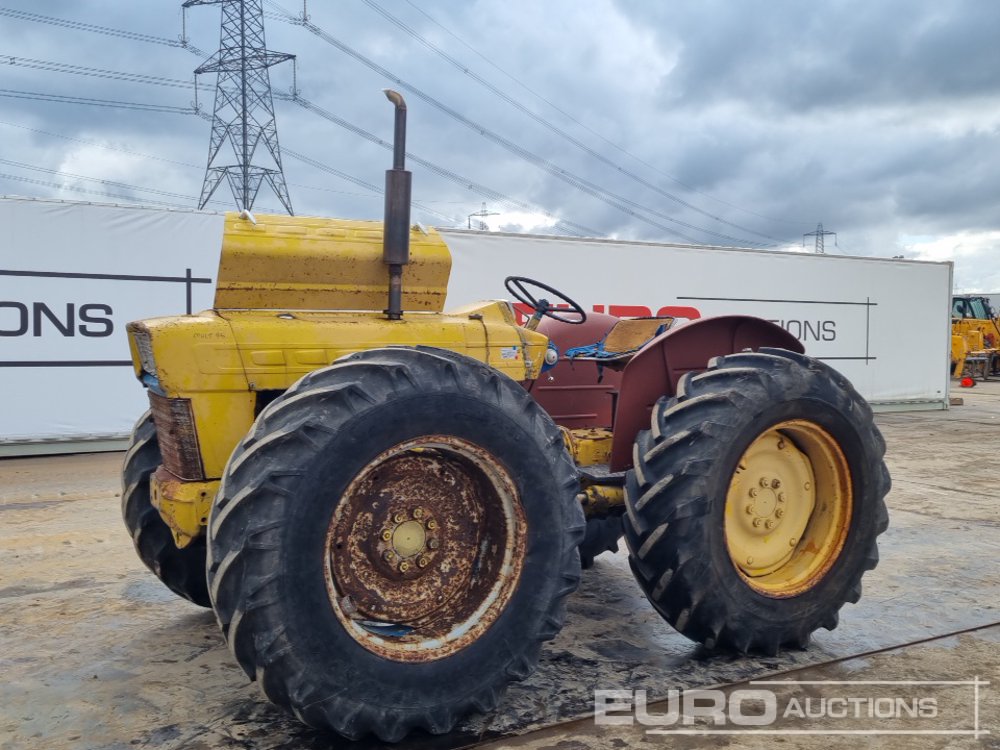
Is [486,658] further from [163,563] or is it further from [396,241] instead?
[163,563]

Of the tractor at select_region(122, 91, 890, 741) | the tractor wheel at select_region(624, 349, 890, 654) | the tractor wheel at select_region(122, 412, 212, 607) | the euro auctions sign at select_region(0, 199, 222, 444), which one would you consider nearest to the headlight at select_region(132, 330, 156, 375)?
the tractor at select_region(122, 91, 890, 741)

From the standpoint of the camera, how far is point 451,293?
1122 cm

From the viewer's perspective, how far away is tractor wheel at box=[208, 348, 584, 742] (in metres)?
2.58

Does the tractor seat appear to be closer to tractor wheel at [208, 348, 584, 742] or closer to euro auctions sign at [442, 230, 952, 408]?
tractor wheel at [208, 348, 584, 742]

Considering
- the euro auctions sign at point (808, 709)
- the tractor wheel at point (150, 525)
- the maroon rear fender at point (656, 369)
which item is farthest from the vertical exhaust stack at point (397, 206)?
the euro auctions sign at point (808, 709)

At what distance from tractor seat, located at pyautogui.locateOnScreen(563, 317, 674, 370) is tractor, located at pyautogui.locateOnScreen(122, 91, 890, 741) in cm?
45

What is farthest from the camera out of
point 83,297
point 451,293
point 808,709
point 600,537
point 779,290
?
point 779,290

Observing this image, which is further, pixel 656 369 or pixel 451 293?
pixel 451 293

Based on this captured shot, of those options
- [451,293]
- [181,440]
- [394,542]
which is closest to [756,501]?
[394,542]

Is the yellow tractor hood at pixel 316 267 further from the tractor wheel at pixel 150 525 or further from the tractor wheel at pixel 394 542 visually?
the tractor wheel at pixel 150 525

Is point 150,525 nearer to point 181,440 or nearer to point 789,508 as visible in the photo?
point 181,440

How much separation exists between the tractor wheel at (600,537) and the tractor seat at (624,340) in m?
0.93

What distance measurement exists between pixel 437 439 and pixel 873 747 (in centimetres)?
185

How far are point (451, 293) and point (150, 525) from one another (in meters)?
7.54
